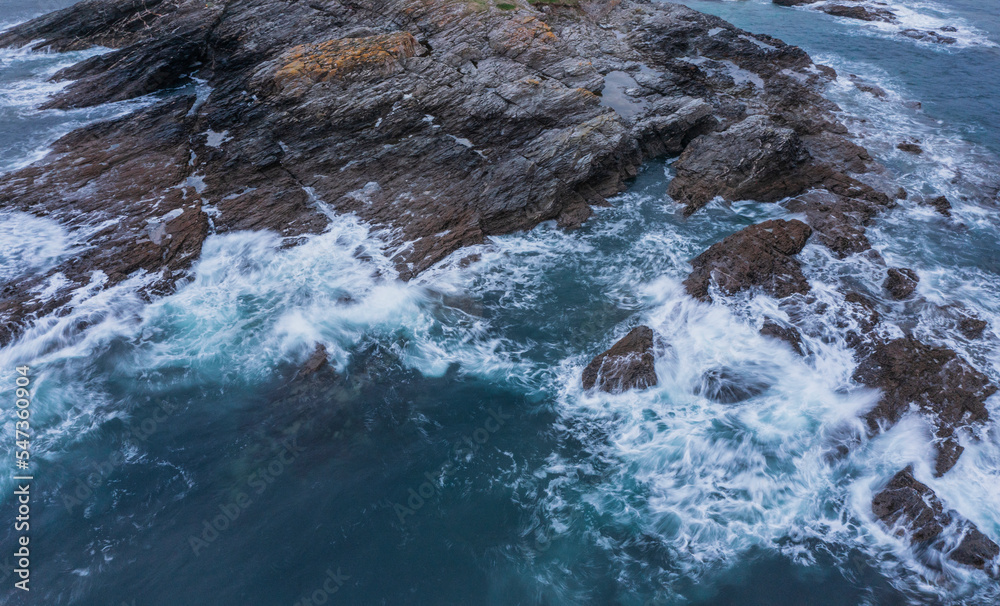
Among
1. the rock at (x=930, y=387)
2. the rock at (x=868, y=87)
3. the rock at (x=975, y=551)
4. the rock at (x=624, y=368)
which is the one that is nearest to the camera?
the rock at (x=975, y=551)

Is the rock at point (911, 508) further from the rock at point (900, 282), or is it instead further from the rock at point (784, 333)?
the rock at point (900, 282)

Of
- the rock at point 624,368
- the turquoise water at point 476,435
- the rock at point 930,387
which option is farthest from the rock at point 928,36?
the rock at point 624,368

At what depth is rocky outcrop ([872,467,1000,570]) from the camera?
13969mm

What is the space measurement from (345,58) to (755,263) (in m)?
26.4

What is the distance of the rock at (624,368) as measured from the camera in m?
18.4

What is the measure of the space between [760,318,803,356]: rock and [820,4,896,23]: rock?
4845 cm

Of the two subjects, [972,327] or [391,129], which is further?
[391,129]

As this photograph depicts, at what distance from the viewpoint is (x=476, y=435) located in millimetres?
17328

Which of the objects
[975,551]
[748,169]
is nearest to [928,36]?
[748,169]

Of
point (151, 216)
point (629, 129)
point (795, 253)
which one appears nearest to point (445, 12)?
point (629, 129)

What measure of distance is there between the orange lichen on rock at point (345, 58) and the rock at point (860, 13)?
153 feet

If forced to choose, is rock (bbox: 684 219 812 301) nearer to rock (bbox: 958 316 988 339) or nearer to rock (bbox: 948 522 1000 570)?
rock (bbox: 958 316 988 339)

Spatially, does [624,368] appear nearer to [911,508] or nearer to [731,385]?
[731,385]

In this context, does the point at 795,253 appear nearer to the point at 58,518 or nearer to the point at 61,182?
the point at 58,518
